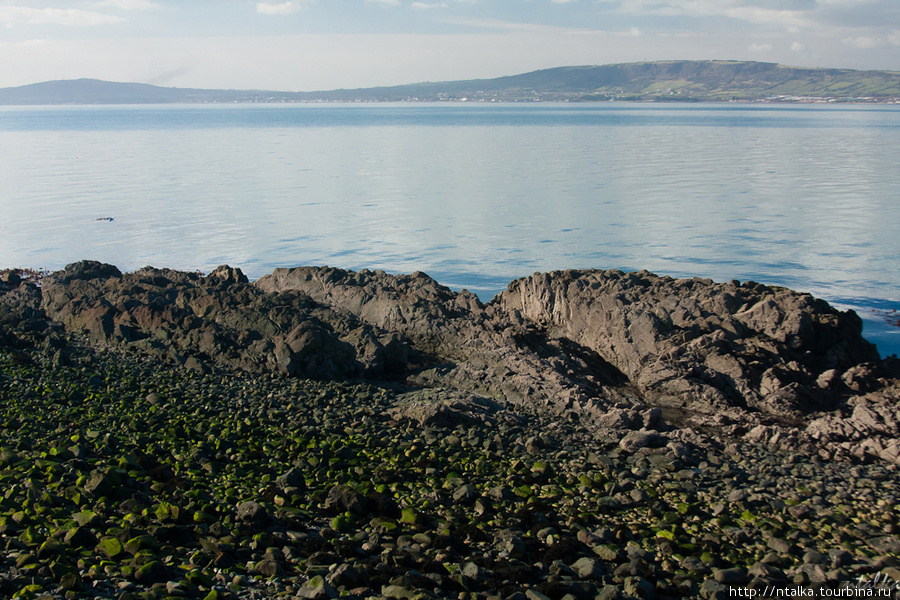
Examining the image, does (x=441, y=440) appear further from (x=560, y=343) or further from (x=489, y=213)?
(x=489, y=213)

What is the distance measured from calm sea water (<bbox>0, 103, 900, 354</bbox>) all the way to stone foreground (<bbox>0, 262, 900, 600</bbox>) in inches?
189

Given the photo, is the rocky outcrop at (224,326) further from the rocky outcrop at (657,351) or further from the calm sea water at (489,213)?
Result: the calm sea water at (489,213)

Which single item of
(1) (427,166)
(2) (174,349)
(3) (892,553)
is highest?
(1) (427,166)

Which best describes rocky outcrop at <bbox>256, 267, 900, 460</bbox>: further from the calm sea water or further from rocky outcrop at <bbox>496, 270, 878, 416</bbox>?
the calm sea water

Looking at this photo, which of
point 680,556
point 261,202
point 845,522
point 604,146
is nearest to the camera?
point 680,556

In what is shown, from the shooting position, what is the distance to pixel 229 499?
6734 millimetres

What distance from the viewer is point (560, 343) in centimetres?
1130

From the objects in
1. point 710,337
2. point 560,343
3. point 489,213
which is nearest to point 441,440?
point 560,343

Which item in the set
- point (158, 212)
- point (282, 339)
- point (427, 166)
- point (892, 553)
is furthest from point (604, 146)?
point (892, 553)

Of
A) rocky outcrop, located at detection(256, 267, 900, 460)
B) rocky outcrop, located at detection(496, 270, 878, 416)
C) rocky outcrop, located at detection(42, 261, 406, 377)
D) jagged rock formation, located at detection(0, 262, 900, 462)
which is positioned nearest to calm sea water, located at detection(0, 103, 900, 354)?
rocky outcrop, located at detection(496, 270, 878, 416)

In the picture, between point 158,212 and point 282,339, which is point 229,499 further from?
point 158,212

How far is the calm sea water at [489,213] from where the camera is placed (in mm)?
18938

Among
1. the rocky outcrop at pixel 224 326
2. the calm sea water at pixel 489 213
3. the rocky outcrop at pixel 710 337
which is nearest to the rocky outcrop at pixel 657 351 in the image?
the rocky outcrop at pixel 710 337

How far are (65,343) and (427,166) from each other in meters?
30.9
